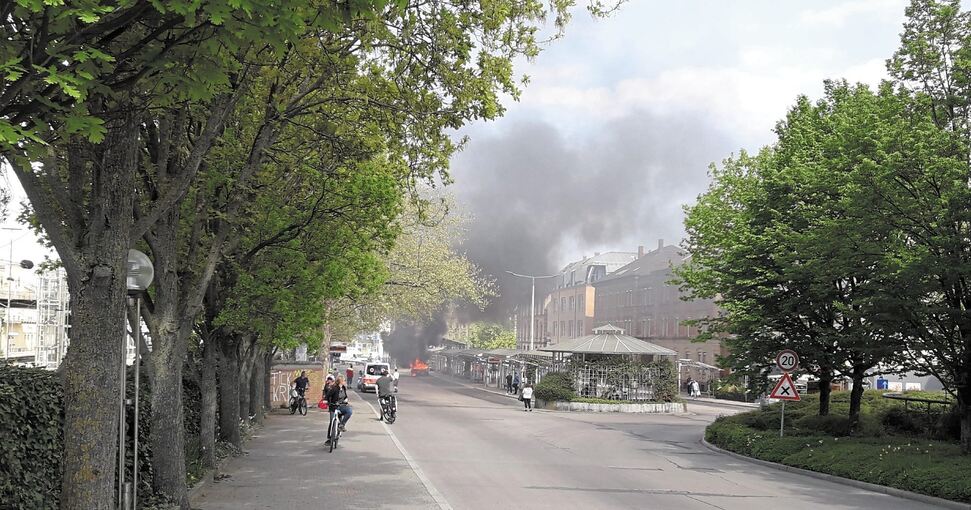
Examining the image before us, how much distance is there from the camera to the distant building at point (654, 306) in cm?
7438

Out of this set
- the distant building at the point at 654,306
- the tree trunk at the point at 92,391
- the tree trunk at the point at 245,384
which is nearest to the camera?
the tree trunk at the point at 92,391

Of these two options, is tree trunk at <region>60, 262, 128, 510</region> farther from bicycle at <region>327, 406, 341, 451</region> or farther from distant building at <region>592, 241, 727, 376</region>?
distant building at <region>592, 241, 727, 376</region>

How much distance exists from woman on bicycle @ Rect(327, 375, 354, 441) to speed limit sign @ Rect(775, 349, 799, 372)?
11328mm

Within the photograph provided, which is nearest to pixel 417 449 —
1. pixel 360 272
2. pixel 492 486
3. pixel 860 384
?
pixel 360 272

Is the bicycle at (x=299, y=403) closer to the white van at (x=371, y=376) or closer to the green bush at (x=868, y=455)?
the green bush at (x=868, y=455)

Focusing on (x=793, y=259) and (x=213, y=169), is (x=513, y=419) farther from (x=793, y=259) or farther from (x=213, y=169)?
(x=213, y=169)

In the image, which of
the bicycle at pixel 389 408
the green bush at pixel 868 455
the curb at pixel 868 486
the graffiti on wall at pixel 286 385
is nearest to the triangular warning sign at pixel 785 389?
the green bush at pixel 868 455

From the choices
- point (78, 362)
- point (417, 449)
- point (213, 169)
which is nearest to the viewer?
point (78, 362)

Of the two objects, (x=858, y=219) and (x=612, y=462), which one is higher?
(x=858, y=219)

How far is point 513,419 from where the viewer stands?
35.6 m

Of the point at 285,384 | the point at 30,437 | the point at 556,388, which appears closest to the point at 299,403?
the point at 285,384

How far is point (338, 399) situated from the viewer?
21.6m

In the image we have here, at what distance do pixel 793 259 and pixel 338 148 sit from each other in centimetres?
1474

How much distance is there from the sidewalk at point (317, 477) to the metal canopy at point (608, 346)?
70.0 feet
